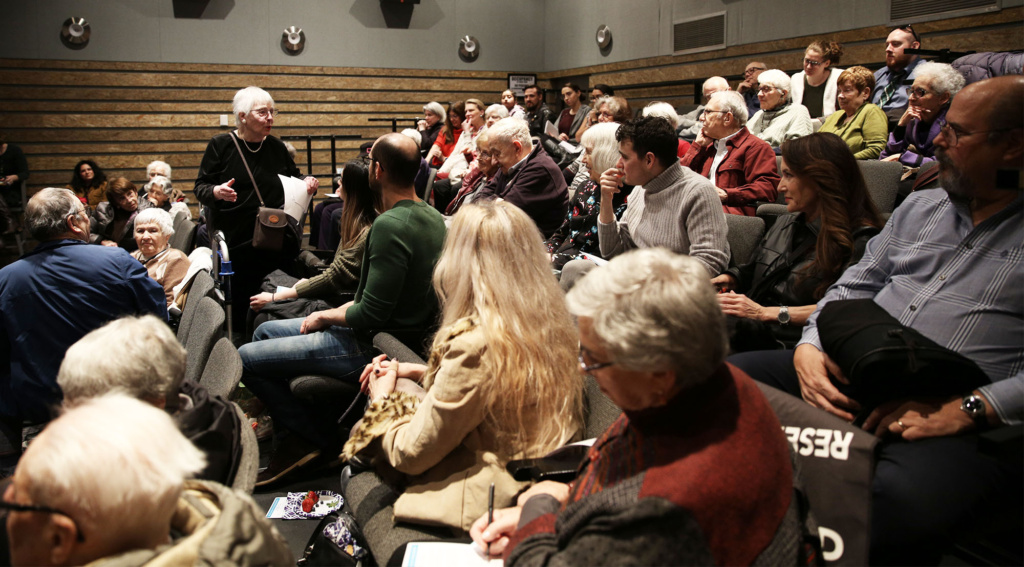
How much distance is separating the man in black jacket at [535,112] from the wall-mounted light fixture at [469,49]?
241 centimetres

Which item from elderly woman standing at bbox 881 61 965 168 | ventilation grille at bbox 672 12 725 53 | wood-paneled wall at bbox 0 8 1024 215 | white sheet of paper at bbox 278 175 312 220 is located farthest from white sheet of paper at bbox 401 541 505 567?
ventilation grille at bbox 672 12 725 53

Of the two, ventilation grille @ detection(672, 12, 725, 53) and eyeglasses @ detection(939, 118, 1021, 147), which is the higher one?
ventilation grille @ detection(672, 12, 725, 53)

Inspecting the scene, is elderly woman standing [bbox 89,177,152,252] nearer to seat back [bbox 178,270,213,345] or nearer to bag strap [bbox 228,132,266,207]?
bag strap [bbox 228,132,266,207]

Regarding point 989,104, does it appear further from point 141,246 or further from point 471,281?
point 141,246

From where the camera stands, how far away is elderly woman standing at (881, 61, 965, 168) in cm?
405

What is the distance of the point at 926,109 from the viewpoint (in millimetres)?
4176

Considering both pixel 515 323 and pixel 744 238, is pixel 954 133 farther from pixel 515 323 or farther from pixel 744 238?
pixel 744 238

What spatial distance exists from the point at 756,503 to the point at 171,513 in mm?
924

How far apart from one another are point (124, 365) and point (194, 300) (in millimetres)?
1627

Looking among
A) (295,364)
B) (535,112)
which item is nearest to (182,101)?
(535,112)

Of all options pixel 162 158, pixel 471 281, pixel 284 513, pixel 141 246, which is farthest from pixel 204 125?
pixel 471 281

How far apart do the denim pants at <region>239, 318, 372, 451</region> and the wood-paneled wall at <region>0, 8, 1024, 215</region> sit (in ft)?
22.2

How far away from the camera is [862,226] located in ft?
8.04

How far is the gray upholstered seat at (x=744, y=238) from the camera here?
10.3 feet
